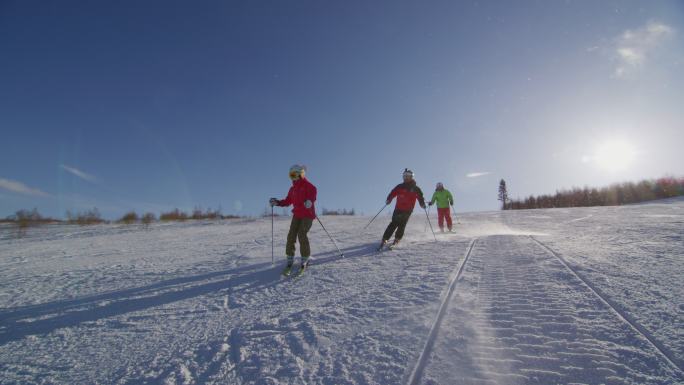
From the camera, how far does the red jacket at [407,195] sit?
26.6 ft

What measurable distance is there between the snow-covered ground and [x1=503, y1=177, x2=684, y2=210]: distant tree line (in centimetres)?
2562

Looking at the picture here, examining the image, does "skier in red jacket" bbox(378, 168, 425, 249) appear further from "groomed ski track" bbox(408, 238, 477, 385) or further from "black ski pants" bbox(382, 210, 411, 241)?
"groomed ski track" bbox(408, 238, 477, 385)

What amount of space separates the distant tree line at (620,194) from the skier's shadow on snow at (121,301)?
31.4 metres

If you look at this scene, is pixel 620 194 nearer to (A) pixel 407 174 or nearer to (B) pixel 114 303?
(A) pixel 407 174

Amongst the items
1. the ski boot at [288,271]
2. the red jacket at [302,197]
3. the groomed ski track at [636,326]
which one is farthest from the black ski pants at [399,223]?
the groomed ski track at [636,326]

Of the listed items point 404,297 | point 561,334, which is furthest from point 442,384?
point 404,297

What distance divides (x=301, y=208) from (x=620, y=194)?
31.5m

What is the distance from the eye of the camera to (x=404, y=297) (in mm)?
3672

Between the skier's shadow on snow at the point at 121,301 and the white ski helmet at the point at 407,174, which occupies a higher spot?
the white ski helmet at the point at 407,174

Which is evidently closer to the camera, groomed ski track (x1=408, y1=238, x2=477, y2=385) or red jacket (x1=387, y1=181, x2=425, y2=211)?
groomed ski track (x1=408, y1=238, x2=477, y2=385)

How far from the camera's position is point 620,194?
25375mm

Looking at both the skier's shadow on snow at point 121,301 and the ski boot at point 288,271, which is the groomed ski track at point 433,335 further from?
the ski boot at point 288,271

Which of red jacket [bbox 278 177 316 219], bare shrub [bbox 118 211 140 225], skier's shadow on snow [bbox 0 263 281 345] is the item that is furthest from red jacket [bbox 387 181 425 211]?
bare shrub [bbox 118 211 140 225]

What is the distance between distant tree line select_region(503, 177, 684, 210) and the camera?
23688 mm
